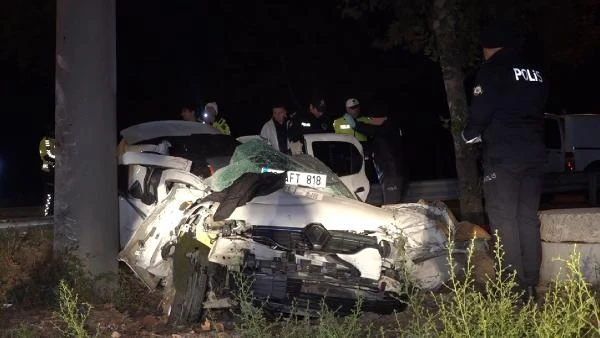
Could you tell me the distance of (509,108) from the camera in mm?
5668

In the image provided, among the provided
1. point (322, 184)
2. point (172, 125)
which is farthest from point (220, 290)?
point (172, 125)

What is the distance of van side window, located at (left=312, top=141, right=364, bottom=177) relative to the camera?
9477mm

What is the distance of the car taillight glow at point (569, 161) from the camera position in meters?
17.8

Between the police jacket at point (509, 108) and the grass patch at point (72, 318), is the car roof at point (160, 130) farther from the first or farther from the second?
the police jacket at point (509, 108)

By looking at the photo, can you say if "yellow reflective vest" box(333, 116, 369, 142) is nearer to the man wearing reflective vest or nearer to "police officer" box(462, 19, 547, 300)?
the man wearing reflective vest

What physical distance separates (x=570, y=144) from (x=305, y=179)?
12659 mm

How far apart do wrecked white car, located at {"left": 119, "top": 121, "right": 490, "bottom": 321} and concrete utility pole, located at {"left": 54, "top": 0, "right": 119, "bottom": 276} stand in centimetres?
33

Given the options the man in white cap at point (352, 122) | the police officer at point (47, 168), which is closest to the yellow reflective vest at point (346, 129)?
the man in white cap at point (352, 122)

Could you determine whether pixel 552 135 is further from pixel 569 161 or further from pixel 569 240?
pixel 569 240

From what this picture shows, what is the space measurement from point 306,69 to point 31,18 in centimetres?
746

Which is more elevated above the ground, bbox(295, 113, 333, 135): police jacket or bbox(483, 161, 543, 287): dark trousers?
bbox(295, 113, 333, 135): police jacket

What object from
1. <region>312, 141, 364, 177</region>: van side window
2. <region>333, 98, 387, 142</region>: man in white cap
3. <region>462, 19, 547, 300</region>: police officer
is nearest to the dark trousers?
<region>462, 19, 547, 300</region>: police officer

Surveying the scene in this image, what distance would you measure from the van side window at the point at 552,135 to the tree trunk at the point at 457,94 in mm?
8653

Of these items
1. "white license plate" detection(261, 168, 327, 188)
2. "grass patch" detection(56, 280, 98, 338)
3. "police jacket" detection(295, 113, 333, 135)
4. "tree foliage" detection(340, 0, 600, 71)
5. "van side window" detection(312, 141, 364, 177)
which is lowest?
"grass patch" detection(56, 280, 98, 338)
